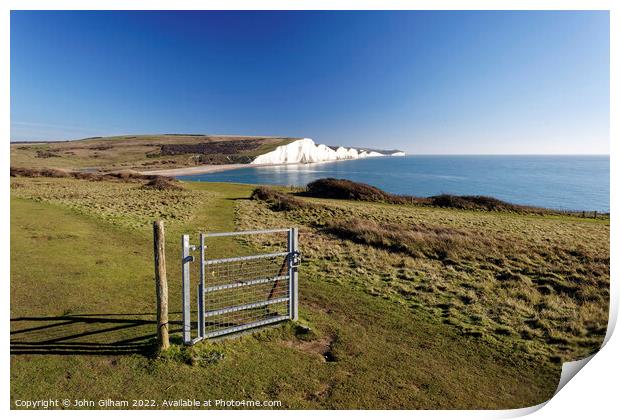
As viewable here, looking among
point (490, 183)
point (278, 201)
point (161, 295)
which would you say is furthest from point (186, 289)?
point (490, 183)

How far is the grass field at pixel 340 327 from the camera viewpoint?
16.4 ft

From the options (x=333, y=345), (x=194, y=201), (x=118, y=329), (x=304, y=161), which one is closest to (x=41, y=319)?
(x=118, y=329)

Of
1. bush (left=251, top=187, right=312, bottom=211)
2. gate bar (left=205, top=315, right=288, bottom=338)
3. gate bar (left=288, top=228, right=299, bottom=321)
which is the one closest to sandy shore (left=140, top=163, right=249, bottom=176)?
bush (left=251, top=187, right=312, bottom=211)

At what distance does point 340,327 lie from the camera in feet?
23.1

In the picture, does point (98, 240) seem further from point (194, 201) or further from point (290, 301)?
point (194, 201)

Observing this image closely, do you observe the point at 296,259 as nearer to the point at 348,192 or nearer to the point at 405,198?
the point at 348,192

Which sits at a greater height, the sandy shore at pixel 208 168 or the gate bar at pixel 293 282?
the sandy shore at pixel 208 168

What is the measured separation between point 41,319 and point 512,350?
931 centimetres

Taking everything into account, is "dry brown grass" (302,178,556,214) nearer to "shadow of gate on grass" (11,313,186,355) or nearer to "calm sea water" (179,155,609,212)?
"calm sea water" (179,155,609,212)

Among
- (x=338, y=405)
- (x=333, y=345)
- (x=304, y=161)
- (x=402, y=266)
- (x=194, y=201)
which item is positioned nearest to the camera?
(x=338, y=405)

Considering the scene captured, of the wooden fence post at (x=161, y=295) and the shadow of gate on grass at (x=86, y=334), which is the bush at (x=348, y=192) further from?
the wooden fence post at (x=161, y=295)

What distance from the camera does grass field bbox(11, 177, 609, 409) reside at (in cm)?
499

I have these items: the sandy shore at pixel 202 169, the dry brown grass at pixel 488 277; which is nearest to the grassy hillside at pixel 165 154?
the sandy shore at pixel 202 169

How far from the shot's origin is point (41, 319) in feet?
21.5
